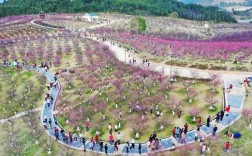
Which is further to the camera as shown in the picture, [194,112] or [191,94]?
[191,94]

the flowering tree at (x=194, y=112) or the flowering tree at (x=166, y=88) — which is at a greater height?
the flowering tree at (x=166, y=88)

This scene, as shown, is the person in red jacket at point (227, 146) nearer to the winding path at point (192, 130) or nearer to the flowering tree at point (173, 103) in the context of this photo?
the winding path at point (192, 130)

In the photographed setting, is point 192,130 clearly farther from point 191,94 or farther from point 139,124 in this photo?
point 191,94

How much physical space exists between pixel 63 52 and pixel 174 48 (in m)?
32.2

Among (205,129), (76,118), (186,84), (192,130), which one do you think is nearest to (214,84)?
(186,84)

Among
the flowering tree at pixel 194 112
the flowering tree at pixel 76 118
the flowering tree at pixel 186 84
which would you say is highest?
the flowering tree at pixel 186 84

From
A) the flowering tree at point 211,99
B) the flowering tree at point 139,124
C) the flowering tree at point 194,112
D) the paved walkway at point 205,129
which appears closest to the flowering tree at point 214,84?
the flowering tree at point 211,99

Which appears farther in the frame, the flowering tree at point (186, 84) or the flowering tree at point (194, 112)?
the flowering tree at point (186, 84)

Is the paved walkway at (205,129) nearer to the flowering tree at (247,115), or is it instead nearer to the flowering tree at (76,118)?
the flowering tree at (247,115)

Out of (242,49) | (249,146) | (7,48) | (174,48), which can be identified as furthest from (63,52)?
(249,146)

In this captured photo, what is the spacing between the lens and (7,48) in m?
111

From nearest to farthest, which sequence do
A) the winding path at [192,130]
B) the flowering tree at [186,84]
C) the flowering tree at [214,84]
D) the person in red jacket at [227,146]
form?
1. the person in red jacket at [227,146]
2. the winding path at [192,130]
3. the flowering tree at [214,84]
4. the flowering tree at [186,84]

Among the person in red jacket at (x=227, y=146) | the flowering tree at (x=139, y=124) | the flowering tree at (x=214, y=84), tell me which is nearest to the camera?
the person in red jacket at (x=227, y=146)

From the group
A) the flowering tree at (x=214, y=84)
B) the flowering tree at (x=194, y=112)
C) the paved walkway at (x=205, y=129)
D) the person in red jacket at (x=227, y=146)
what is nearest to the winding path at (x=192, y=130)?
the paved walkway at (x=205, y=129)
